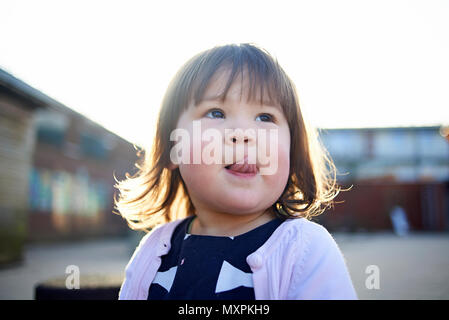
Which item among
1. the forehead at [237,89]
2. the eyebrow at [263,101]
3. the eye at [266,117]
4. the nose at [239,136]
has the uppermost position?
the forehead at [237,89]

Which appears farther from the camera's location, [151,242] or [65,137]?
[65,137]

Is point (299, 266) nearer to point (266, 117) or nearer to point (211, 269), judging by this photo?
point (211, 269)

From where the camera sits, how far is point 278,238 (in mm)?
1178

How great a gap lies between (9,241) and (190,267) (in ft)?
25.9

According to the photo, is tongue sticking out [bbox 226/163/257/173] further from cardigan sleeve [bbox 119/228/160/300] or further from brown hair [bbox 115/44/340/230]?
cardigan sleeve [bbox 119/228/160/300]

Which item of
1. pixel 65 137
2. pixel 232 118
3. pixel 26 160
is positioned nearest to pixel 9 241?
pixel 26 160

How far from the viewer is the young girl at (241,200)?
3.59 feet

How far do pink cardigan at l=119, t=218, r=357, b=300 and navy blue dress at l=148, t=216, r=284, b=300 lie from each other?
0.21 ft

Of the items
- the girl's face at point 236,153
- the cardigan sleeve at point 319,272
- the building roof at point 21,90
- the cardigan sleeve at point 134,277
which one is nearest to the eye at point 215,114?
the girl's face at point 236,153

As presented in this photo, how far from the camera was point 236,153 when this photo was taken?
1.17 meters

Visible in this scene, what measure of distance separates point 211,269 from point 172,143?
55cm

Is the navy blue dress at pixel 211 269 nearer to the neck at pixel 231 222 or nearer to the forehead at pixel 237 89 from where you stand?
the neck at pixel 231 222

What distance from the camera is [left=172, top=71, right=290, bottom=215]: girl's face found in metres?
1.18
